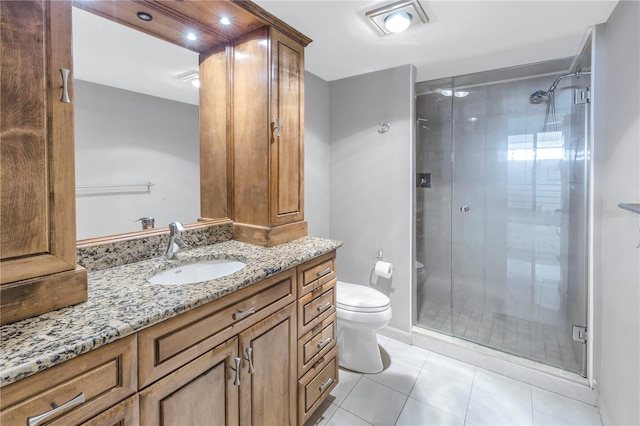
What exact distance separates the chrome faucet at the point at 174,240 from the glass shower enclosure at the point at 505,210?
185 centimetres

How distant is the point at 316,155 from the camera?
2547 mm

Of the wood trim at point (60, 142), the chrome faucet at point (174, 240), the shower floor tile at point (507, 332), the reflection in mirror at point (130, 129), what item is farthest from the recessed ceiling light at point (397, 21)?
the shower floor tile at point (507, 332)

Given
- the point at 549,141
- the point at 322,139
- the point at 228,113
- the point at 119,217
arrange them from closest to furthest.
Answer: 1. the point at 119,217
2. the point at 228,113
3. the point at 549,141
4. the point at 322,139

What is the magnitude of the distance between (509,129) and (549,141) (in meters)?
0.29

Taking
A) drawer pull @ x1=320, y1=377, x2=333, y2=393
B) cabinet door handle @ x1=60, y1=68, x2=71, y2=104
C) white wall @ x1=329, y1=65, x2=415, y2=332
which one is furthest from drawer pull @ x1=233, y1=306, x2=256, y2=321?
white wall @ x1=329, y1=65, x2=415, y2=332

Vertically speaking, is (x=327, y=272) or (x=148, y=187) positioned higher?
(x=148, y=187)

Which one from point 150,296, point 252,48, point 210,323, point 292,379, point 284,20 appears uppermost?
point 284,20

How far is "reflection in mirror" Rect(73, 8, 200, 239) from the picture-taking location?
4.02 ft

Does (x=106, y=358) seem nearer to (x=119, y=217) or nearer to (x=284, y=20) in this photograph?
(x=119, y=217)

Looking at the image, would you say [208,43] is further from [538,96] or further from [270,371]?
[538,96]

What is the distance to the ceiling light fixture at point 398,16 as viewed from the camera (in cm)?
150

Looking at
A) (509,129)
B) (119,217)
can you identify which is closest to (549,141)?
(509,129)

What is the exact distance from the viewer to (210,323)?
102 cm

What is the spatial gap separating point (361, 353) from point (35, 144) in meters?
2.02
